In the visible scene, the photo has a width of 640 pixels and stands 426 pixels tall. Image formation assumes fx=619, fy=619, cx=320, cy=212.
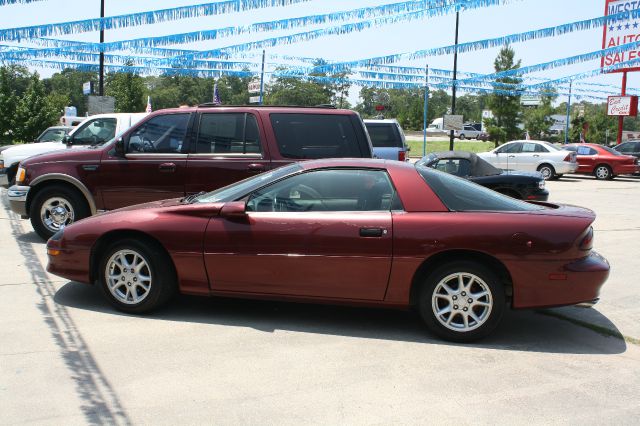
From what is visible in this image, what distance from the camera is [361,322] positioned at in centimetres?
543

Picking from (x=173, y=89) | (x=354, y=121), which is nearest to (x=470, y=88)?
(x=354, y=121)

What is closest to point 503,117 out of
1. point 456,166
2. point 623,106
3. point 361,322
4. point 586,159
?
point 623,106

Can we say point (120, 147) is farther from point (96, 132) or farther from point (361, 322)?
point (96, 132)

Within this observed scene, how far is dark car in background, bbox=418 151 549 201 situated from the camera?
36.8ft

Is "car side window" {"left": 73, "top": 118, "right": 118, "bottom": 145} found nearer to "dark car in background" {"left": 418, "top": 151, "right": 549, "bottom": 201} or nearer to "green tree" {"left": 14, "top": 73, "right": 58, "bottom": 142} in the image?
"dark car in background" {"left": 418, "top": 151, "right": 549, "bottom": 201}

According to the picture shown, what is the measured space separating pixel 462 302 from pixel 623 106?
3104 centimetres

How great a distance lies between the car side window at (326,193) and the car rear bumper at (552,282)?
3.97 ft

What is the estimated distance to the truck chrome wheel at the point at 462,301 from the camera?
4.89 meters

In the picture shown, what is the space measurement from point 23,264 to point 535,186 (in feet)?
27.7

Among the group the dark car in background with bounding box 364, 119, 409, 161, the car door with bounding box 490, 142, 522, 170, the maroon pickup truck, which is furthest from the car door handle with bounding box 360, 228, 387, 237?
the car door with bounding box 490, 142, 522, 170

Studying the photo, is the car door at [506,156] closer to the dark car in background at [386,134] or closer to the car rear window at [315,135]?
the dark car in background at [386,134]

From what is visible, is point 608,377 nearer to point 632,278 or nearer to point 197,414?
point 197,414

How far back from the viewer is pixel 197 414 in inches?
142

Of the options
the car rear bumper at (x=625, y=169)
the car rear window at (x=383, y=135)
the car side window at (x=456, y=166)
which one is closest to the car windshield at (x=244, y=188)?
the car side window at (x=456, y=166)
